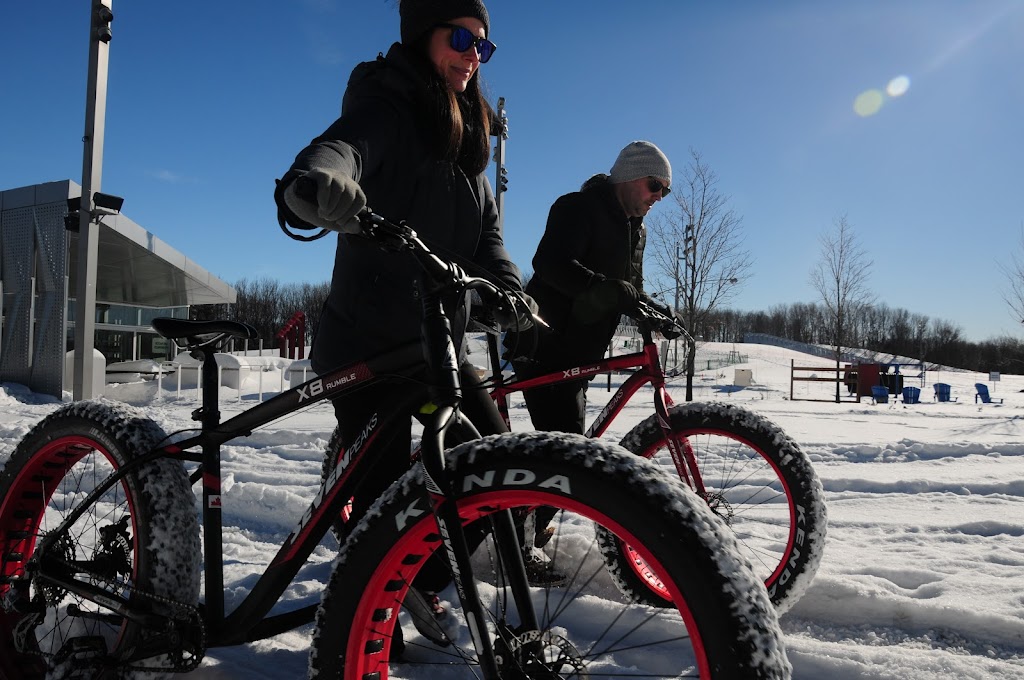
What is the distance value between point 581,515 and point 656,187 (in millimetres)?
2650

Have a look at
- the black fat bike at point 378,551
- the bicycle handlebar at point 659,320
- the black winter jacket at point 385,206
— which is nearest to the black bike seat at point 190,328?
the black fat bike at point 378,551

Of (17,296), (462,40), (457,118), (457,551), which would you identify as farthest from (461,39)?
(17,296)

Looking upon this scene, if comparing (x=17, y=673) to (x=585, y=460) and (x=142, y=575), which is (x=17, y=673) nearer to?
(x=142, y=575)

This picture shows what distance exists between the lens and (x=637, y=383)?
3.21 meters

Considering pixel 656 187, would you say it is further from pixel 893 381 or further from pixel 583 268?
pixel 893 381

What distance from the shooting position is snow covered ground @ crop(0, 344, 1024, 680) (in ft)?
7.37

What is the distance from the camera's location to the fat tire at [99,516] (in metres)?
1.84

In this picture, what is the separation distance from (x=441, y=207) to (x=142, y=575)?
1417mm

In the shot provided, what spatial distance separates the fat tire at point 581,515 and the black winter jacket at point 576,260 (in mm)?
2166

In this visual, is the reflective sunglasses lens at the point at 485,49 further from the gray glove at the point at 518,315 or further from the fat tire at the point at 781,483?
the fat tire at the point at 781,483

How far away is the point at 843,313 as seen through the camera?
22344mm

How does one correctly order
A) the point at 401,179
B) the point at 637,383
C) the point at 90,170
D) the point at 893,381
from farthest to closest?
the point at 893,381, the point at 90,170, the point at 637,383, the point at 401,179

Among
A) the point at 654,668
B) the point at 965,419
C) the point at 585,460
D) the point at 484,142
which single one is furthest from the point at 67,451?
the point at 965,419

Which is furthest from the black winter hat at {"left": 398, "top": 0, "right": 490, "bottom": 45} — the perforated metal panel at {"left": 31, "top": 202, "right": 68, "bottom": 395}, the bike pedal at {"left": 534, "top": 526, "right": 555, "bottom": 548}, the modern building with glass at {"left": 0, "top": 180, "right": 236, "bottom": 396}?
the perforated metal panel at {"left": 31, "top": 202, "right": 68, "bottom": 395}
